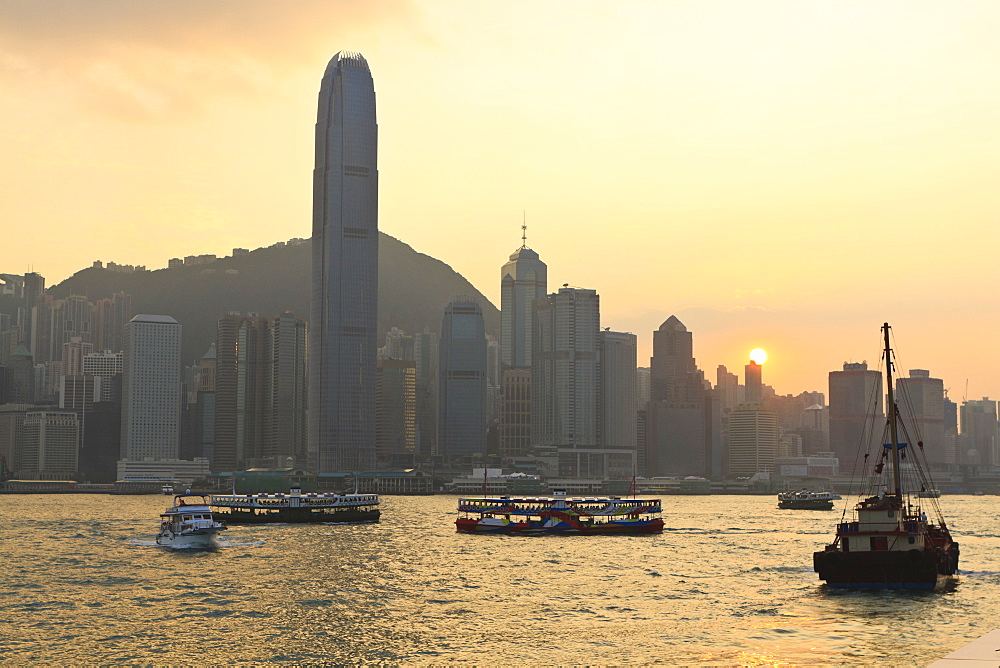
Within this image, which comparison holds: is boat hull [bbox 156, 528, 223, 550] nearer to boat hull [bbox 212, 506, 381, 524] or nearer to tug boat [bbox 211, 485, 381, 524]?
tug boat [bbox 211, 485, 381, 524]

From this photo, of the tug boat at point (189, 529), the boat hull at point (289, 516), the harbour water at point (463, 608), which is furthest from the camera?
the boat hull at point (289, 516)

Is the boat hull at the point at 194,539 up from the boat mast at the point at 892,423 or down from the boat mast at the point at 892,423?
down

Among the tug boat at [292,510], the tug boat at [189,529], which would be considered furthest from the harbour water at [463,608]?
the tug boat at [292,510]

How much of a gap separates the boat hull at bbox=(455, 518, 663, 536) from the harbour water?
2784 centimetres

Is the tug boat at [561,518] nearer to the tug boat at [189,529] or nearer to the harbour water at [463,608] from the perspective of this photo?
the harbour water at [463,608]

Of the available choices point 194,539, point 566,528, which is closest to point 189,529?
point 194,539

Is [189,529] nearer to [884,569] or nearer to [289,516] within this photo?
[289,516]

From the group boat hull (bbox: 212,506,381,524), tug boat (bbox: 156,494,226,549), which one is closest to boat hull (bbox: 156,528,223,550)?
tug boat (bbox: 156,494,226,549)

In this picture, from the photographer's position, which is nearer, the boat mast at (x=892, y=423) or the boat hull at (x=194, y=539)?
the boat mast at (x=892, y=423)

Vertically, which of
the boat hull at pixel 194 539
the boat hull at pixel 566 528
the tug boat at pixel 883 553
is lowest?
the boat hull at pixel 566 528

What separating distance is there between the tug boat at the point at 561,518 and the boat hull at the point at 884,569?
7840cm

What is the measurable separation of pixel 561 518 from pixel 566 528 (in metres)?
1.76

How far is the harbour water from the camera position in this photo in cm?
6688

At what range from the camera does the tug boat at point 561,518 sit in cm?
16900
